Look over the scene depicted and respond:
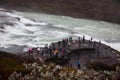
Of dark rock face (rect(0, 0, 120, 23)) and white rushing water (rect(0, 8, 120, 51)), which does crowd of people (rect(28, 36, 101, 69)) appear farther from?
dark rock face (rect(0, 0, 120, 23))

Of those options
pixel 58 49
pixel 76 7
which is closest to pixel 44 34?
pixel 58 49

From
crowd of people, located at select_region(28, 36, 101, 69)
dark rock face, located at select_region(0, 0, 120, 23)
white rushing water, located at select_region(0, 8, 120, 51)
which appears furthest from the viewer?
dark rock face, located at select_region(0, 0, 120, 23)

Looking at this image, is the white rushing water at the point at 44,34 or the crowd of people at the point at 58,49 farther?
the white rushing water at the point at 44,34

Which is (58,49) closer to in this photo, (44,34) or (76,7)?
(44,34)

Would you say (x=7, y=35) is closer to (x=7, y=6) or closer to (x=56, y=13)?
(x=56, y=13)

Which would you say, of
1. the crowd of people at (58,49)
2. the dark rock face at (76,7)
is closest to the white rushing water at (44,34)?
the crowd of people at (58,49)

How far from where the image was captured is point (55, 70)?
10.5 meters

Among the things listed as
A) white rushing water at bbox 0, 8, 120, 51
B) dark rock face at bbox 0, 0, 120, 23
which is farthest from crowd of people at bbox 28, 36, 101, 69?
dark rock face at bbox 0, 0, 120, 23

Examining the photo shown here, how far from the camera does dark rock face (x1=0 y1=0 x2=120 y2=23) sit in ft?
285

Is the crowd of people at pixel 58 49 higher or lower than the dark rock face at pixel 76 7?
lower

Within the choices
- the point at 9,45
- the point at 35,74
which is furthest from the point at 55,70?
the point at 9,45

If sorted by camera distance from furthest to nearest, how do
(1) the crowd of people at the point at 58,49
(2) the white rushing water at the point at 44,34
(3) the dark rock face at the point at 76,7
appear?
1. (3) the dark rock face at the point at 76,7
2. (2) the white rushing water at the point at 44,34
3. (1) the crowd of people at the point at 58,49

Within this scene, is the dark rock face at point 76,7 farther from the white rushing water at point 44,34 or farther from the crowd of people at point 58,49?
the crowd of people at point 58,49

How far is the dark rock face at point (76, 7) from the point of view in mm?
86875
